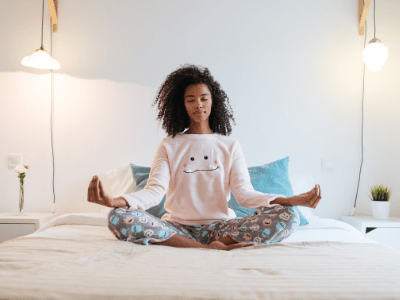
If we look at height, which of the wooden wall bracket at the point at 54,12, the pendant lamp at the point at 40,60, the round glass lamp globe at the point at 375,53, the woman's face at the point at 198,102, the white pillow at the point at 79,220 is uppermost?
the wooden wall bracket at the point at 54,12

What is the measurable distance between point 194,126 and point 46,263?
0.92 meters

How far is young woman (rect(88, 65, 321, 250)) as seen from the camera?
4.03 feet

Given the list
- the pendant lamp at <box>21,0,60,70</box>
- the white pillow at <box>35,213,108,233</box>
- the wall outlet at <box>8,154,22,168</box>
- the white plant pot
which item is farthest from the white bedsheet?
the pendant lamp at <box>21,0,60,70</box>

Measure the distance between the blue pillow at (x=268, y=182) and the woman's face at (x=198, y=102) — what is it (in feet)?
1.71

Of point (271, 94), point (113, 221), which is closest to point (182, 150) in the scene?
point (113, 221)

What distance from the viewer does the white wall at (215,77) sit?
2.42 meters

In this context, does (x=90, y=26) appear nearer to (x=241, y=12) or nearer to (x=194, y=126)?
(x=241, y=12)

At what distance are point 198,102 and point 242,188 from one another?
1.37 ft

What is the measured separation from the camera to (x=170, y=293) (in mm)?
706

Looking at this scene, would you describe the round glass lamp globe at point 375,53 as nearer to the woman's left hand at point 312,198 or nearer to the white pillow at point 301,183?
the white pillow at point 301,183

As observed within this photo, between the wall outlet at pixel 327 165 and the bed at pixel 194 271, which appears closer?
the bed at pixel 194 271

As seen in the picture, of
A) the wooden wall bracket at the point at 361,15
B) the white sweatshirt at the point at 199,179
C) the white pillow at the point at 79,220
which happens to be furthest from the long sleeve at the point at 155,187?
the wooden wall bracket at the point at 361,15

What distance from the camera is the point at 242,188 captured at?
1481 mm

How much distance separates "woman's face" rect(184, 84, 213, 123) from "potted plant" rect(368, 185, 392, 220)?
4.33ft
